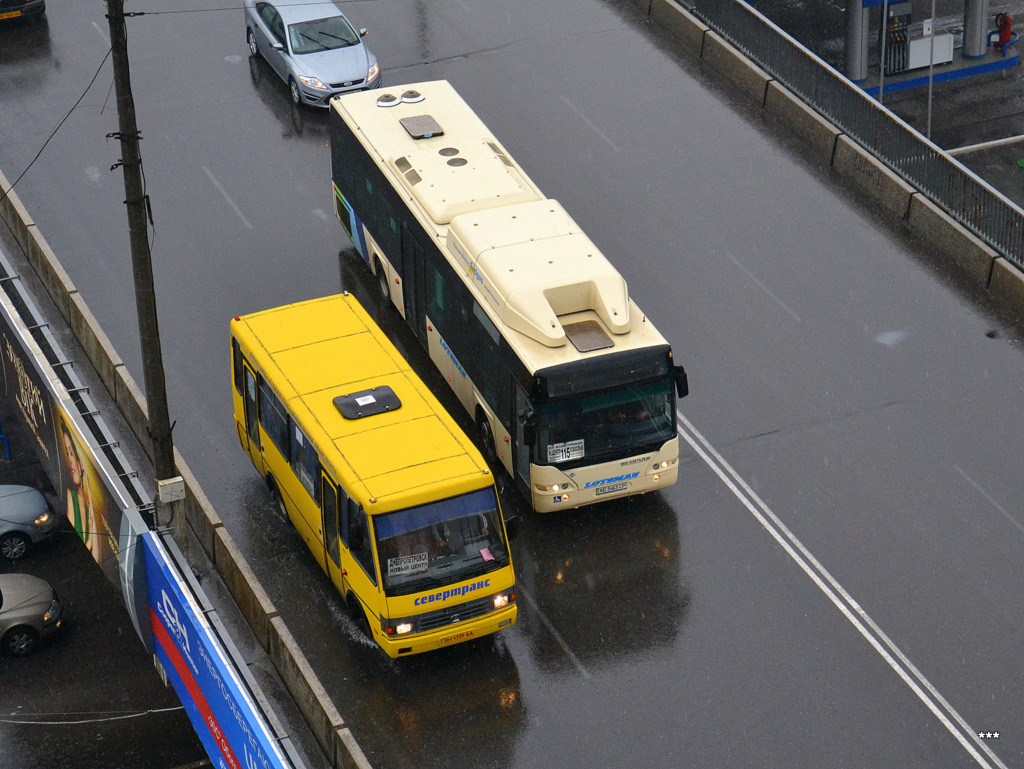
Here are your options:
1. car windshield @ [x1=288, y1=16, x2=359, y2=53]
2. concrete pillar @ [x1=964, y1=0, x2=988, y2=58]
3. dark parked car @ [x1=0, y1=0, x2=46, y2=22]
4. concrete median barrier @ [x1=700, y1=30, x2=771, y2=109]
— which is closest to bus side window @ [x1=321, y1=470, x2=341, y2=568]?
car windshield @ [x1=288, y1=16, x2=359, y2=53]

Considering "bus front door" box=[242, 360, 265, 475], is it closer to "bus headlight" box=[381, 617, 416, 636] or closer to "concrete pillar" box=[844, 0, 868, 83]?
"bus headlight" box=[381, 617, 416, 636]

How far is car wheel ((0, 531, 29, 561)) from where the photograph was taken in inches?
976

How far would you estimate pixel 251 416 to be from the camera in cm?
2134

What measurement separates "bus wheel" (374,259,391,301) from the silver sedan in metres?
6.51

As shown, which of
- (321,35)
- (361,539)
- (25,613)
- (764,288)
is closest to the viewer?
(361,539)

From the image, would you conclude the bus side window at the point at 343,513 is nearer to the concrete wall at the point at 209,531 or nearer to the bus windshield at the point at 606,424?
the concrete wall at the point at 209,531

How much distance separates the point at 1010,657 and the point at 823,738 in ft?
9.36

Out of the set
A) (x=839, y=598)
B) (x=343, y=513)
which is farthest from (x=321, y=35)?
(x=839, y=598)

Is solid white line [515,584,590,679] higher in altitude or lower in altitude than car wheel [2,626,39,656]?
higher

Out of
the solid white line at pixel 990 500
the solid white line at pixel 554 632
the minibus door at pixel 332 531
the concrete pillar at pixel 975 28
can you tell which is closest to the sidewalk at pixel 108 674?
the minibus door at pixel 332 531

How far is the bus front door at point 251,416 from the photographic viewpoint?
21.1 meters

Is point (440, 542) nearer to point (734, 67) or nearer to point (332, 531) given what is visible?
point (332, 531)

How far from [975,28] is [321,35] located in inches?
747

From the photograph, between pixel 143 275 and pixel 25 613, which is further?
pixel 25 613
